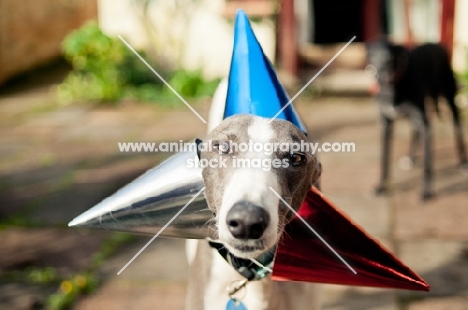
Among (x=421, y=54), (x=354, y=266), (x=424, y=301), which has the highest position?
(x=421, y=54)

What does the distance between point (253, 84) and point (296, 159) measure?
347mm

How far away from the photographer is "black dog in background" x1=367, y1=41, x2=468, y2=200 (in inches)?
186

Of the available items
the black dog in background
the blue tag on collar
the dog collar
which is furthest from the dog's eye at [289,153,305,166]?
the black dog in background

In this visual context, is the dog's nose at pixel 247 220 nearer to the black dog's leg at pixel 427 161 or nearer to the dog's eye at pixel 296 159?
the dog's eye at pixel 296 159

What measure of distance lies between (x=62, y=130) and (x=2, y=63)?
414 cm

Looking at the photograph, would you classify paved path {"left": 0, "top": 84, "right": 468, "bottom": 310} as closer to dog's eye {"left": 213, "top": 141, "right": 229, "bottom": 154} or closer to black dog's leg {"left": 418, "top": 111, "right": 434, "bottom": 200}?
black dog's leg {"left": 418, "top": 111, "right": 434, "bottom": 200}

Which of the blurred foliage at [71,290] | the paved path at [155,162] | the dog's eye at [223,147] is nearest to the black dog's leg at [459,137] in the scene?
the paved path at [155,162]

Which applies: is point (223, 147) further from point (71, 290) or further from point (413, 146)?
point (413, 146)

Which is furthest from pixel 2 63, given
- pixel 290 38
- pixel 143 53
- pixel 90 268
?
pixel 90 268

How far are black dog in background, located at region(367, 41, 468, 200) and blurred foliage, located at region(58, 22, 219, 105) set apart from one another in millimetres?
4175

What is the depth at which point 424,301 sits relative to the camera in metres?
3.25

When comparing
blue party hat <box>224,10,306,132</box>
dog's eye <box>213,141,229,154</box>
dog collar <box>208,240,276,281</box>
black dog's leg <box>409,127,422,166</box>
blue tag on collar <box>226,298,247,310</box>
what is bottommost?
black dog's leg <box>409,127,422,166</box>

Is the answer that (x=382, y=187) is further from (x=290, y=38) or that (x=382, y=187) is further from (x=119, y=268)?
(x=290, y=38)

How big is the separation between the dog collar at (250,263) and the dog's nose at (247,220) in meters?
0.46
